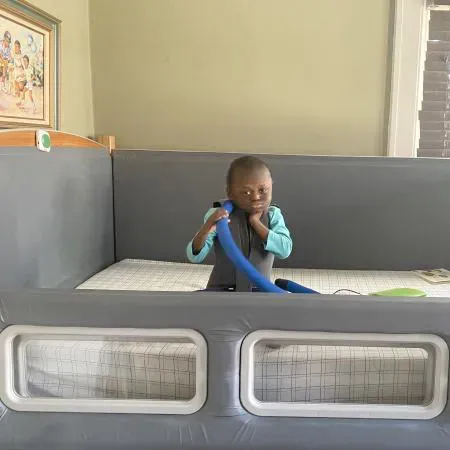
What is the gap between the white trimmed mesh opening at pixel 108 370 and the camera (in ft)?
3.41

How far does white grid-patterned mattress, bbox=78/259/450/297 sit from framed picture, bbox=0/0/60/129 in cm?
52

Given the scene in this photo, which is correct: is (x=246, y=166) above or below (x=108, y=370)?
above

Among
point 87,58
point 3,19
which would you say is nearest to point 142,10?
point 87,58

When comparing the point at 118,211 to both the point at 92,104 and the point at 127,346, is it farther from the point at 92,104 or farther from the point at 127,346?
the point at 127,346

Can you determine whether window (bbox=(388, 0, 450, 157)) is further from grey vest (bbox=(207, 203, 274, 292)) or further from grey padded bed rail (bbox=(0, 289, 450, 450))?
grey padded bed rail (bbox=(0, 289, 450, 450))

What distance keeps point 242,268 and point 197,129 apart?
1092 mm

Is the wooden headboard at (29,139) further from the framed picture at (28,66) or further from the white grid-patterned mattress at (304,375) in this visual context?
the white grid-patterned mattress at (304,375)

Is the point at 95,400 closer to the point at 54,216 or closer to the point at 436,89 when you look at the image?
the point at 54,216

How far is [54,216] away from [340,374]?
0.88 metres

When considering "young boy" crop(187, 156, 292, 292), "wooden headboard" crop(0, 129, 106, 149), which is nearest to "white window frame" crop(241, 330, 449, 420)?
"young boy" crop(187, 156, 292, 292)

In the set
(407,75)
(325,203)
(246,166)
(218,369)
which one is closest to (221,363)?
(218,369)

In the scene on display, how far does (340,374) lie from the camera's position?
1031mm

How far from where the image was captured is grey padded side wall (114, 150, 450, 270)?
1933 mm

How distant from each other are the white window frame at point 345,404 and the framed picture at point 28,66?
1.03 m
